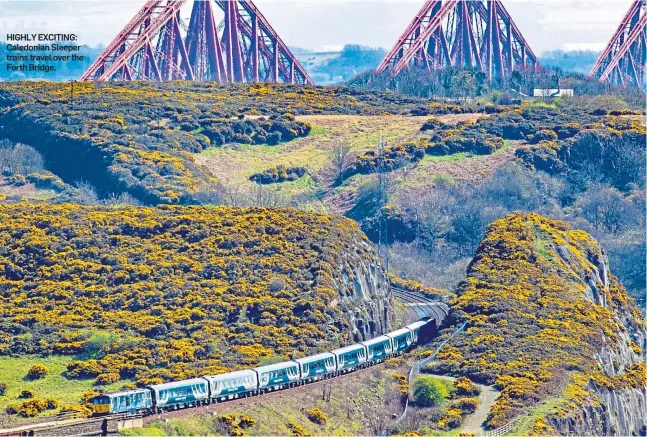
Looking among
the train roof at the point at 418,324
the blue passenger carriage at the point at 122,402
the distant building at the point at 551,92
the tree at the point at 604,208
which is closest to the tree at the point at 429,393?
the blue passenger carriage at the point at 122,402

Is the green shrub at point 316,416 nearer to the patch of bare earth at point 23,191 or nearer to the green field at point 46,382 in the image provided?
the green field at point 46,382

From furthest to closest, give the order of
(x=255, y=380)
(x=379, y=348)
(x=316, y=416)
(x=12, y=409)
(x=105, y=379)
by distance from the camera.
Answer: (x=379, y=348) → (x=105, y=379) → (x=255, y=380) → (x=316, y=416) → (x=12, y=409)

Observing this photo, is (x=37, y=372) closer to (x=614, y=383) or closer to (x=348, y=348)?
(x=348, y=348)

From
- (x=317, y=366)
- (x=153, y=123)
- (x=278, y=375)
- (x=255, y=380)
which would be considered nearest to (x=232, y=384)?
(x=255, y=380)

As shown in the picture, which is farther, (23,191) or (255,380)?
(23,191)

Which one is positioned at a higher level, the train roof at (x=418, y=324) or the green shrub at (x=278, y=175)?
the green shrub at (x=278, y=175)

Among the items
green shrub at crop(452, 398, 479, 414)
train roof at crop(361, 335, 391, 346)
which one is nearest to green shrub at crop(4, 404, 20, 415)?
green shrub at crop(452, 398, 479, 414)

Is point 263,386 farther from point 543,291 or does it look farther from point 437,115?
point 437,115
